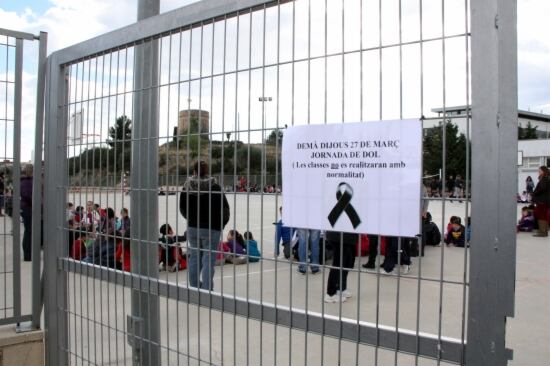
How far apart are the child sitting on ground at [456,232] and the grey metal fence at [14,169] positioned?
2.83 meters

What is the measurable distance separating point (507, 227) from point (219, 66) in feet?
4.87

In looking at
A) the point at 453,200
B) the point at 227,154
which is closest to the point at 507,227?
the point at 453,200

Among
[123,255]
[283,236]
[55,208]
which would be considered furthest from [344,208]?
[55,208]

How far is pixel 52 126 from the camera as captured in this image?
3.64 meters

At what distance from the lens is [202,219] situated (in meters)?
2.61

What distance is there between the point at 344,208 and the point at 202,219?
85 centimetres

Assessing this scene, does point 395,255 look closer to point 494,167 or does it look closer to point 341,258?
point 341,258

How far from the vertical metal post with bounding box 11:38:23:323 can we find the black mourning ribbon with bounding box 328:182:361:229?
2771 mm

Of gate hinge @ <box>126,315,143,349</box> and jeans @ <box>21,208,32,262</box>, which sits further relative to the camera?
jeans @ <box>21,208,32,262</box>

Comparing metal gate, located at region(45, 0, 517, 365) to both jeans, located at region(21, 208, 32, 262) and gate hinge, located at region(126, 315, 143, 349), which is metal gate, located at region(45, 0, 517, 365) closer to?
gate hinge, located at region(126, 315, 143, 349)

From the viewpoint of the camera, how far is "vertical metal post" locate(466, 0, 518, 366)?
1654 millimetres

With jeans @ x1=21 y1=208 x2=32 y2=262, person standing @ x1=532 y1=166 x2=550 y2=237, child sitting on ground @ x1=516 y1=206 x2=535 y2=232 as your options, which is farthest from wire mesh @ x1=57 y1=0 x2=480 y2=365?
child sitting on ground @ x1=516 y1=206 x2=535 y2=232

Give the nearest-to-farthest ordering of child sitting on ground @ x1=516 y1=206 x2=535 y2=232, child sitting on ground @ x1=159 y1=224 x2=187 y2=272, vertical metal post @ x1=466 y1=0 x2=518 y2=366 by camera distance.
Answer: vertical metal post @ x1=466 y1=0 x2=518 y2=366
child sitting on ground @ x1=159 y1=224 x2=187 y2=272
child sitting on ground @ x1=516 y1=206 x2=535 y2=232

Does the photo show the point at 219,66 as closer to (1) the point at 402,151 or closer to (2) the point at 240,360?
(1) the point at 402,151
